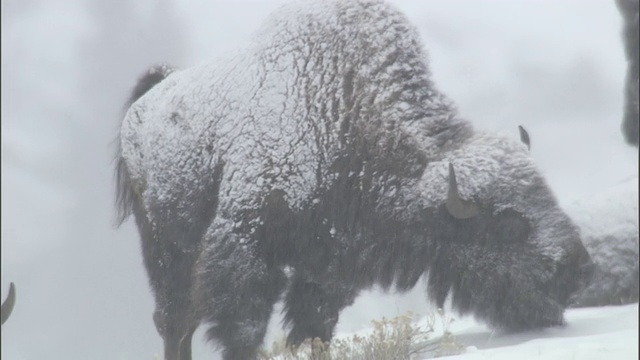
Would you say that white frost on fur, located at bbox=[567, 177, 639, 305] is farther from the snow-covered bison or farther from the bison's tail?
the bison's tail

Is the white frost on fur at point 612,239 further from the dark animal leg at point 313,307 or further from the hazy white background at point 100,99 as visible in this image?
the dark animal leg at point 313,307

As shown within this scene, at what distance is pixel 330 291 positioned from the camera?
5.11 m

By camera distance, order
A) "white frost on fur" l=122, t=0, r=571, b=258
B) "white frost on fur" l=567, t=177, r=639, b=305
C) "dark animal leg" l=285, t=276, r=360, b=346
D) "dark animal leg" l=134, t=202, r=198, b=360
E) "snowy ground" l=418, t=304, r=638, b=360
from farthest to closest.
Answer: "dark animal leg" l=134, t=202, r=198, b=360 < "dark animal leg" l=285, t=276, r=360, b=346 < "white frost on fur" l=122, t=0, r=571, b=258 < "white frost on fur" l=567, t=177, r=639, b=305 < "snowy ground" l=418, t=304, r=638, b=360

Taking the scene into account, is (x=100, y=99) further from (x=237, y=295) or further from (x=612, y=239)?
(x=612, y=239)

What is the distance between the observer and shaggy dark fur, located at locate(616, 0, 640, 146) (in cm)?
315

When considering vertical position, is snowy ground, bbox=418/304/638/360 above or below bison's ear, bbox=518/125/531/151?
below

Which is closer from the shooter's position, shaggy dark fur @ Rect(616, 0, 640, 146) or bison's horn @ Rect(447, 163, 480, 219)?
shaggy dark fur @ Rect(616, 0, 640, 146)

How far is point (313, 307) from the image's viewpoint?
5152 mm

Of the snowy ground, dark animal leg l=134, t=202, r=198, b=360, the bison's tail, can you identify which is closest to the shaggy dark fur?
the snowy ground

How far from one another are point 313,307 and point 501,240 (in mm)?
1078

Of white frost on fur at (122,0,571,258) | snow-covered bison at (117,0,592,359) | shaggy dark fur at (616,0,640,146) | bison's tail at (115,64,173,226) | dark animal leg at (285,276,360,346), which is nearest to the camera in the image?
shaggy dark fur at (616,0,640,146)

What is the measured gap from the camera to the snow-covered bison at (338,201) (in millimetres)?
4672

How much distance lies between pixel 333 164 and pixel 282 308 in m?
0.81

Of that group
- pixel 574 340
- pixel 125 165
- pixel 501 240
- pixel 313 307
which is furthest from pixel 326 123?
pixel 574 340
